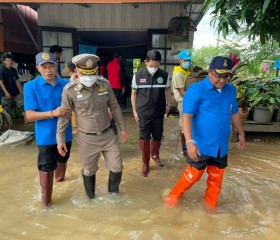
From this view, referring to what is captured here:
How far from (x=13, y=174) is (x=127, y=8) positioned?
580 centimetres

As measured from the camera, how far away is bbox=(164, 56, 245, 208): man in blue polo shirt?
2.79 meters

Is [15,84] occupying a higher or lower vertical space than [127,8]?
lower

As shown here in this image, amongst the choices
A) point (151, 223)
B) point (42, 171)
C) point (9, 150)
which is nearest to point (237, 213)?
point (151, 223)

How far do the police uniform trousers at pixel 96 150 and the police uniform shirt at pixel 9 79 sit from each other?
4398 mm

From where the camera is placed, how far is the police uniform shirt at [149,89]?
4.12 meters

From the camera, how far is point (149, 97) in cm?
412

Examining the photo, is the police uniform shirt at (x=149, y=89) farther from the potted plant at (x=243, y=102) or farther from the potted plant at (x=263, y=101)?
the potted plant at (x=263, y=101)

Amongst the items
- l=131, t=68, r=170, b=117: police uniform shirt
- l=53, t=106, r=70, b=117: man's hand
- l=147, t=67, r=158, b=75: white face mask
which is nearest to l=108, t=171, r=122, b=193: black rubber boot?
l=53, t=106, r=70, b=117: man's hand

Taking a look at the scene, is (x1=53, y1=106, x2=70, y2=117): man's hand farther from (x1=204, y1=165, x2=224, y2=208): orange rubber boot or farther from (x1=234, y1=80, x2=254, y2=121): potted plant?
(x1=234, y1=80, x2=254, y2=121): potted plant

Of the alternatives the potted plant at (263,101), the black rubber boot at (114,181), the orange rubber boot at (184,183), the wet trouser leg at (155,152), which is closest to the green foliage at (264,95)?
the potted plant at (263,101)

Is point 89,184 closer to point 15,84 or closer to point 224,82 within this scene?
point 224,82

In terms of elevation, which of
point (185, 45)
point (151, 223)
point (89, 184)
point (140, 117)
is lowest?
point (151, 223)

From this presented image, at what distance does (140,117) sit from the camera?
Answer: 4211 millimetres

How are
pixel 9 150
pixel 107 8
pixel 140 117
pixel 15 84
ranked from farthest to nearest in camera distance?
pixel 107 8 → pixel 15 84 → pixel 9 150 → pixel 140 117
